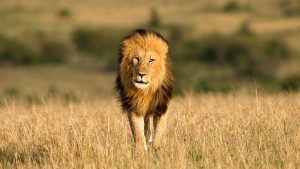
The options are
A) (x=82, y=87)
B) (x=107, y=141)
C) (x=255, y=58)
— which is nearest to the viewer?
(x=107, y=141)

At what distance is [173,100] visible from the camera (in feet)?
39.0

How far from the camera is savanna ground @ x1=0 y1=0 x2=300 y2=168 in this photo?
718cm

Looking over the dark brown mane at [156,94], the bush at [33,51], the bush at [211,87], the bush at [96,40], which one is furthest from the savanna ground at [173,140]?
the bush at [96,40]

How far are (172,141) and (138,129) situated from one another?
29cm

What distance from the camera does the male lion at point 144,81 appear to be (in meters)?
A: 7.52

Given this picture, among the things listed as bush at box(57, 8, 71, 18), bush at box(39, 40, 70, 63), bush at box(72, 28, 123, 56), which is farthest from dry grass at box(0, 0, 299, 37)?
bush at box(39, 40, 70, 63)

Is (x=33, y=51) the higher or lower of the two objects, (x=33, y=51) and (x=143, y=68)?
the lower

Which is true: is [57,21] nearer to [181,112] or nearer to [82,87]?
[82,87]

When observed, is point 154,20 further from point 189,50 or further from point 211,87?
point 211,87

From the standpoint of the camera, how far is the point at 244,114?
924 cm

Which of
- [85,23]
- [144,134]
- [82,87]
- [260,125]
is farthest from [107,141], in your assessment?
[85,23]

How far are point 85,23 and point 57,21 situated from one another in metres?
2.19

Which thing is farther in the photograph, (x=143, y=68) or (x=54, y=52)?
(x=54, y=52)

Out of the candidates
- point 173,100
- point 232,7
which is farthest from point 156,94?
point 232,7
